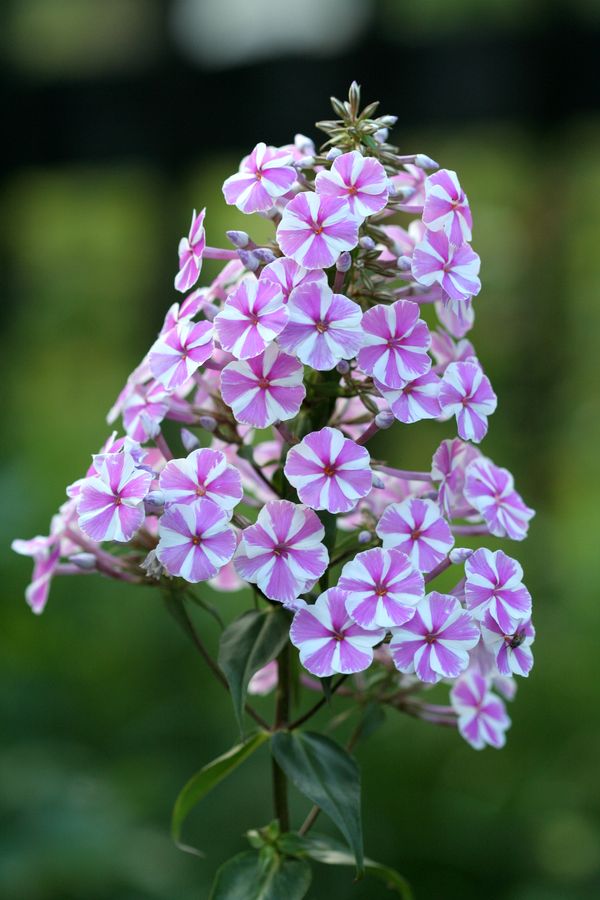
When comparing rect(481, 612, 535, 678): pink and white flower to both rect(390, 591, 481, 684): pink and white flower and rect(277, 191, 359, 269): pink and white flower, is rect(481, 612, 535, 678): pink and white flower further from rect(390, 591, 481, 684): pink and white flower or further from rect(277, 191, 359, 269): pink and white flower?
rect(277, 191, 359, 269): pink and white flower

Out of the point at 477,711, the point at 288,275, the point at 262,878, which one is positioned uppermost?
the point at 288,275

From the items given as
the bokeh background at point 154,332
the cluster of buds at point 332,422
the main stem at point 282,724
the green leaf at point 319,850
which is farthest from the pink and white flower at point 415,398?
the bokeh background at point 154,332

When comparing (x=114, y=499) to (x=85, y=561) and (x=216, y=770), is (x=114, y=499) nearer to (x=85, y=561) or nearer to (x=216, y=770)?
(x=85, y=561)

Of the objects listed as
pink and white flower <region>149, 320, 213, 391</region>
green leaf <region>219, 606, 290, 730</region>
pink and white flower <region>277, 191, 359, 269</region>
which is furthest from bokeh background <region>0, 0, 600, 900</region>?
pink and white flower <region>277, 191, 359, 269</region>

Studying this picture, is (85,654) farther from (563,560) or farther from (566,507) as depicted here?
(566,507)

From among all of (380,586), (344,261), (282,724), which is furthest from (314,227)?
(282,724)
